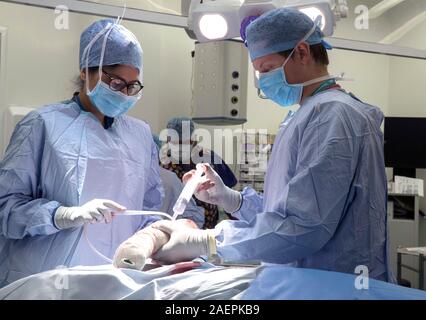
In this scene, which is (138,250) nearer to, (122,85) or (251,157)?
(122,85)

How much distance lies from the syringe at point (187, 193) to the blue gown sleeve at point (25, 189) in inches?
14.8

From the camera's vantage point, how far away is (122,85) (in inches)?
72.3

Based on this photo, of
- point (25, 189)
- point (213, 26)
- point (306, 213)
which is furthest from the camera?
point (213, 26)

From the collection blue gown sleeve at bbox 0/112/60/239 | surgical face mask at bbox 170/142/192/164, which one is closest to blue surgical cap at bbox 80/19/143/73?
blue gown sleeve at bbox 0/112/60/239

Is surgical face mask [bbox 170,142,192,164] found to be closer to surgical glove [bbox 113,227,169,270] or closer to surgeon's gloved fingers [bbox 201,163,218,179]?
surgeon's gloved fingers [bbox 201,163,218,179]

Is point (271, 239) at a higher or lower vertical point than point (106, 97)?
lower

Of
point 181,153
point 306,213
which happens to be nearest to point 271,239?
point 306,213

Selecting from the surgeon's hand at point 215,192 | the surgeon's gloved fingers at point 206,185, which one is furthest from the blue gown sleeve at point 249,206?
the surgeon's gloved fingers at point 206,185

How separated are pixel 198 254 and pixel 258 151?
3.13 m

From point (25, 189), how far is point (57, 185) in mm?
100

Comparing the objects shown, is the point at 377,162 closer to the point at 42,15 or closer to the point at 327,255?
the point at 327,255

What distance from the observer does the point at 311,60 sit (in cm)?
158

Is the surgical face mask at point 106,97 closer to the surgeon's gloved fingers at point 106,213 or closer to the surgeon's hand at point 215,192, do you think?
the surgeon's hand at point 215,192

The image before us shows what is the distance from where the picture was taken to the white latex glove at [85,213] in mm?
1521
